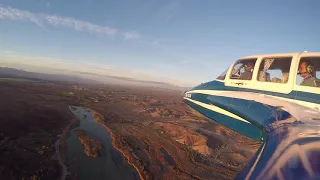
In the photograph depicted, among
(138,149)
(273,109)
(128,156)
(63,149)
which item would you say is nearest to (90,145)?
(63,149)

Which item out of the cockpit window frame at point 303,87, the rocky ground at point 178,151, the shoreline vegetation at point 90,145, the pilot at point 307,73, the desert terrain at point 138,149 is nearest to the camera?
the cockpit window frame at point 303,87

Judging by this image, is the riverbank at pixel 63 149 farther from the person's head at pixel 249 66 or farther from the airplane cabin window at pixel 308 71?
the airplane cabin window at pixel 308 71

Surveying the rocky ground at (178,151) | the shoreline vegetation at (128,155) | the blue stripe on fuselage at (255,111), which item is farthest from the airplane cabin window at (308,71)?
the shoreline vegetation at (128,155)

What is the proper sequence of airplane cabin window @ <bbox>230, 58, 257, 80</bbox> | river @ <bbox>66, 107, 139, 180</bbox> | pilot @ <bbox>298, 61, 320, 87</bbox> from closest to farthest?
pilot @ <bbox>298, 61, 320, 87</bbox> → airplane cabin window @ <bbox>230, 58, 257, 80</bbox> → river @ <bbox>66, 107, 139, 180</bbox>

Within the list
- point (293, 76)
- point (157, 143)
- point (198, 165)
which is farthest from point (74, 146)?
point (293, 76)

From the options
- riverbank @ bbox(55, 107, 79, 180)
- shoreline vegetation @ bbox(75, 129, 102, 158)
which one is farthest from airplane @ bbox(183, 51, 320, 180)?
shoreline vegetation @ bbox(75, 129, 102, 158)

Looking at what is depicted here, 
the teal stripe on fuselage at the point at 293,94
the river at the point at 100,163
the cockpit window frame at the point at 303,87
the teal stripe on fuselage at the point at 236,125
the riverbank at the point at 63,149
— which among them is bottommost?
the river at the point at 100,163

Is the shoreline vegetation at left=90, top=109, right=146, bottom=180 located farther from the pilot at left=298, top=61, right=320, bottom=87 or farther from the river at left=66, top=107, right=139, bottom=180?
the pilot at left=298, top=61, right=320, bottom=87

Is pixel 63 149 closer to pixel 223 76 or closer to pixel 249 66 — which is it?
pixel 223 76
